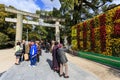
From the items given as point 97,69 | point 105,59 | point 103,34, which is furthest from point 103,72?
point 103,34

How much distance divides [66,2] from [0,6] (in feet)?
76.2

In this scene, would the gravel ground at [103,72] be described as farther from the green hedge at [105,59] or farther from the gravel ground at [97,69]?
the green hedge at [105,59]

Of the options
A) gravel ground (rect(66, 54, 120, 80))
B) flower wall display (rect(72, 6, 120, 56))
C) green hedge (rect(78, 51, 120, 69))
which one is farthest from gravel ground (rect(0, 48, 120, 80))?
flower wall display (rect(72, 6, 120, 56))

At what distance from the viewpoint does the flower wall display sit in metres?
14.7

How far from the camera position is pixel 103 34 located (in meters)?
16.8

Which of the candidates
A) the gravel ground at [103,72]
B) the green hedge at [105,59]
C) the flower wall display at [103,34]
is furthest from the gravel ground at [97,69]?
the flower wall display at [103,34]

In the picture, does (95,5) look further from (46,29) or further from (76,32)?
(46,29)

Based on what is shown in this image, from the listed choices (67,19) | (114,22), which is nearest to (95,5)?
(67,19)

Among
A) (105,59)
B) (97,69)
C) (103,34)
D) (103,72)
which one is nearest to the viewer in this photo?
(103,72)

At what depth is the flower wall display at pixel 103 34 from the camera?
14.7 meters

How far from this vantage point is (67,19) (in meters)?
34.5

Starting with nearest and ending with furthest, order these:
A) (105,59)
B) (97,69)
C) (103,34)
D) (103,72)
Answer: (103,72) < (97,69) < (105,59) < (103,34)

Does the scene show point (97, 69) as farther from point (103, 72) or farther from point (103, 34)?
point (103, 34)

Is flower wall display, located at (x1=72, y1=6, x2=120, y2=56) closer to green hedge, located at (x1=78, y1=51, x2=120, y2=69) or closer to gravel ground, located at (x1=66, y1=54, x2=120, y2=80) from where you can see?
green hedge, located at (x1=78, y1=51, x2=120, y2=69)
